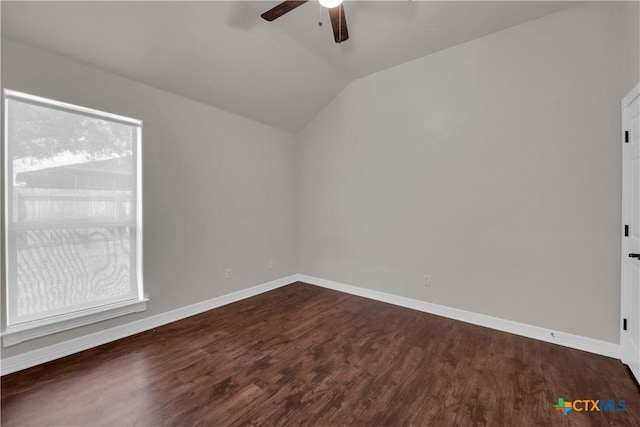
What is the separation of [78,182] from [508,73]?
444 centimetres

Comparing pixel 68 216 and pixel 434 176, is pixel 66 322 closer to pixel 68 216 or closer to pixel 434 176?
pixel 68 216

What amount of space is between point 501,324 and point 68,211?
176 inches

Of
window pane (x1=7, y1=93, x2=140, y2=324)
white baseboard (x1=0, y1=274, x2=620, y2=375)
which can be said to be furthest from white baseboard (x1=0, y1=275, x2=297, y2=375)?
window pane (x1=7, y1=93, x2=140, y2=324)

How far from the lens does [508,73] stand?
108 inches

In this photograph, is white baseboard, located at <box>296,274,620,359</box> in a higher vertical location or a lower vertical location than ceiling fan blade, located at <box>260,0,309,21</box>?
lower

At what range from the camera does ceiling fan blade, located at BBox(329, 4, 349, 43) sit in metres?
1.91

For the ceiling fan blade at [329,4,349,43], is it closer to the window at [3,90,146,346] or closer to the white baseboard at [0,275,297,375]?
the window at [3,90,146,346]

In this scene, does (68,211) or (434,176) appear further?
(434,176)

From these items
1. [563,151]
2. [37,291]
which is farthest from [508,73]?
[37,291]

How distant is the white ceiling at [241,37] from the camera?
2082mm

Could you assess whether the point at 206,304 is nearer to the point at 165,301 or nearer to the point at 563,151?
the point at 165,301

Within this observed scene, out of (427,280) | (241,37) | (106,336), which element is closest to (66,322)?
(106,336)

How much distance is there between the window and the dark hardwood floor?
0.45m

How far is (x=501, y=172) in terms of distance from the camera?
2793mm
